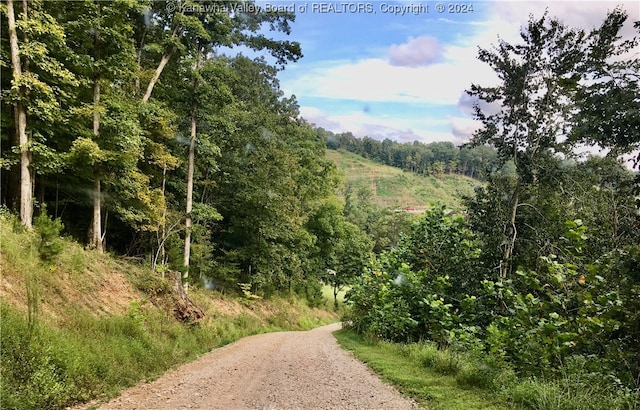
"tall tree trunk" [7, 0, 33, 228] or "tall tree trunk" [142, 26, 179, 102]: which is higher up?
"tall tree trunk" [142, 26, 179, 102]

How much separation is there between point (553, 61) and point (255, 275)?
67.0ft

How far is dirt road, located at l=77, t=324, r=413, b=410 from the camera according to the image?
6242mm

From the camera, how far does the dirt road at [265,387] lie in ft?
20.5

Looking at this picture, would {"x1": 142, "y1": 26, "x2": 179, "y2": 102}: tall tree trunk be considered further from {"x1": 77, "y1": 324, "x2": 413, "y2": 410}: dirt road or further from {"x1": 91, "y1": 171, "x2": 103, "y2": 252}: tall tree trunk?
{"x1": 77, "y1": 324, "x2": 413, "y2": 410}: dirt road

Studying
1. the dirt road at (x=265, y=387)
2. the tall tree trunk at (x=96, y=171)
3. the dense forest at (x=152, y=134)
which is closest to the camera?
the dirt road at (x=265, y=387)

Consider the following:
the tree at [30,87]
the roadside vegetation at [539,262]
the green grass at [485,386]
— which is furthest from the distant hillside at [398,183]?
the green grass at [485,386]

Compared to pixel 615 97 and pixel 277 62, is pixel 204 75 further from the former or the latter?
pixel 615 97

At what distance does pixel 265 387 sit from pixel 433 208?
28.8 feet

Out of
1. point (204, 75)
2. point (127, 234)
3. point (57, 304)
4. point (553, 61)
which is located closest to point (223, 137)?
point (204, 75)

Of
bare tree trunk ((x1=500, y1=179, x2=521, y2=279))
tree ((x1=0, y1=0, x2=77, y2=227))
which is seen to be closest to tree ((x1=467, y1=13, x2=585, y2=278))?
bare tree trunk ((x1=500, y1=179, x2=521, y2=279))

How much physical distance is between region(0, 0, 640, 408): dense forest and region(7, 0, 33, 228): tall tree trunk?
0.14ft

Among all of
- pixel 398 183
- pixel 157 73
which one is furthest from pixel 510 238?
pixel 398 183

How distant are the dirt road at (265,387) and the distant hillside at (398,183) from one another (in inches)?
5100

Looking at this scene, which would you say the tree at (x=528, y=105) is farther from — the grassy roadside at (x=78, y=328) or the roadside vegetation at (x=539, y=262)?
the grassy roadside at (x=78, y=328)
